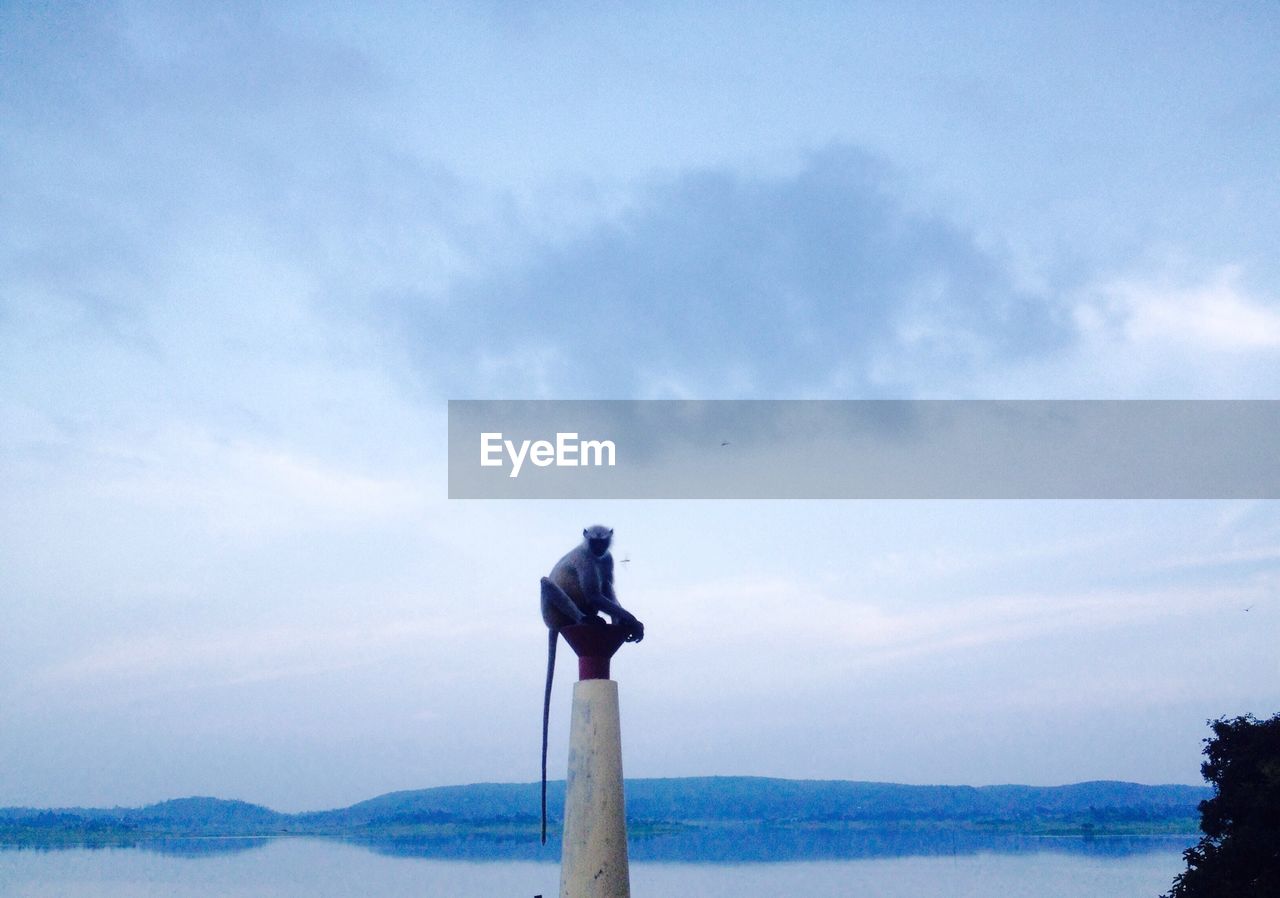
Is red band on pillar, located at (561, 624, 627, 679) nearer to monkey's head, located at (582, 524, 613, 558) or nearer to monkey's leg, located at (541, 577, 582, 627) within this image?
monkey's leg, located at (541, 577, 582, 627)

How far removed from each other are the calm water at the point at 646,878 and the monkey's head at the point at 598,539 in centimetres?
5168

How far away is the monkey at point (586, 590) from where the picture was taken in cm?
979

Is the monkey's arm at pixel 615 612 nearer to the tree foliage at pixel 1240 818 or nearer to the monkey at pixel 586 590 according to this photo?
the monkey at pixel 586 590

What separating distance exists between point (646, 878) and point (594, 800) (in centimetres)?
7251

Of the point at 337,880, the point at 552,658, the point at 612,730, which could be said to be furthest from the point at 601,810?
the point at 337,880

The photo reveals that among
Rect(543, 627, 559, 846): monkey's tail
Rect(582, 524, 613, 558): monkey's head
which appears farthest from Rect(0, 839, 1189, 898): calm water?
Rect(582, 524, 613, 558): monkey's head

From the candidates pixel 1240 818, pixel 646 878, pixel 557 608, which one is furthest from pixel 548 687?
pixel 646 878

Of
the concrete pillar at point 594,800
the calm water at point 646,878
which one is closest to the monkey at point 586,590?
the concrete pillar at point 594,800

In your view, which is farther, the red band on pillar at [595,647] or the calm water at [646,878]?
the calm water at [646,878]

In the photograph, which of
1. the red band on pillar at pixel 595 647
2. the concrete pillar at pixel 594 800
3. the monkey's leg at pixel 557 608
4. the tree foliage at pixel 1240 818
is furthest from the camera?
the tree foliage at pixel 1240 818

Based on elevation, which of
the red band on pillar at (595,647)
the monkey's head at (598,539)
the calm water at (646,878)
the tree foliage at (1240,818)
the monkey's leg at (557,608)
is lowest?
the calm water at (646,878)

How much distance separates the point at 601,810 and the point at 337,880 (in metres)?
79.4

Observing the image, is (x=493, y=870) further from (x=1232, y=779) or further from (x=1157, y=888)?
(x=1232, y=779)

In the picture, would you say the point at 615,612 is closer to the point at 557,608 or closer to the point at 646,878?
the point at 557,608
